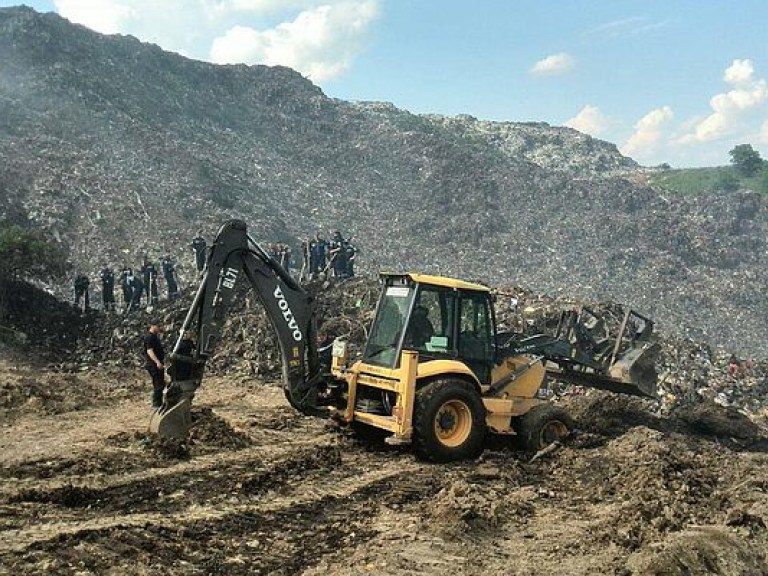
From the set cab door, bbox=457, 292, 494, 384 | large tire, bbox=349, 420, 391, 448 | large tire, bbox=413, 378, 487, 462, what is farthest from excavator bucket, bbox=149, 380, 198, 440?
cab door, bbox=457, 292, 494, 384

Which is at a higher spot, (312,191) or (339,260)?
(312,191)

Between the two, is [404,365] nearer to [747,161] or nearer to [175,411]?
[175,411]

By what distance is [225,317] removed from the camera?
7707mm

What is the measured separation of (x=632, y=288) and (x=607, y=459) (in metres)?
23.1

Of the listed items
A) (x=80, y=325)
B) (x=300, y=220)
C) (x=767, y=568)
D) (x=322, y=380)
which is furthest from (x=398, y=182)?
(x=767, y=568)

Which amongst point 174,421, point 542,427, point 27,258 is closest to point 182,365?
point 174,421

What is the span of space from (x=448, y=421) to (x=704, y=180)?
160 feet

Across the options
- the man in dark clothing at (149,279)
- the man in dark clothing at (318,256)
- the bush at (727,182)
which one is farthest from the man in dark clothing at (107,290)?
the bush at (727,182)

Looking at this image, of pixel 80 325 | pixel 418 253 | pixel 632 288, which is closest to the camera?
pixel 80 325

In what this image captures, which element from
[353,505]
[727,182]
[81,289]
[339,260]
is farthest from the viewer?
[727,182]

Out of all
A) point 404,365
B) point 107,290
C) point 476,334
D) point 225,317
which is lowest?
point 404,365

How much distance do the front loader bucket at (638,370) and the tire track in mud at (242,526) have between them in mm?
3657

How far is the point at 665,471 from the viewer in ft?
23.2

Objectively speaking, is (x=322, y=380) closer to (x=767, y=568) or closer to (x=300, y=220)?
(x=767, y=568)
